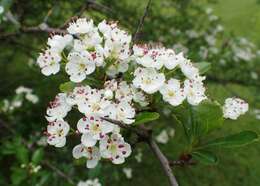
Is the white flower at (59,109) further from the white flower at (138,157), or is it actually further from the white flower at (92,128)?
the white flower at (138,157)

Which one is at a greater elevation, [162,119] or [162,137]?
[162,119]

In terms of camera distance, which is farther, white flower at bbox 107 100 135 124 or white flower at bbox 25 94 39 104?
white flower at bbox 25 94 39 104

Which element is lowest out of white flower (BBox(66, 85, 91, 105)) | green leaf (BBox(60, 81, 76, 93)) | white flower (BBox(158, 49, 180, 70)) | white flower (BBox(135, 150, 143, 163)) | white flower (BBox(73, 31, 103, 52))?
white flower (BBox(135, 150, 143, 163))

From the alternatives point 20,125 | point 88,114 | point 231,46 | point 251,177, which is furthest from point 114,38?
point 231,46

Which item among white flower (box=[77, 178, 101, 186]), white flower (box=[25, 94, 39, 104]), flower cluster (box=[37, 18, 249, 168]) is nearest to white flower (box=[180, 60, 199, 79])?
flower cluster (box=[37, 18, 249, 168])

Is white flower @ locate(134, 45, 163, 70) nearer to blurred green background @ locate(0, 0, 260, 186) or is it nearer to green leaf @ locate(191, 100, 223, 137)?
green leaf @ locate(191, 100, 223, 137)

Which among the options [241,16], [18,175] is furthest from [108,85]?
[241,16]

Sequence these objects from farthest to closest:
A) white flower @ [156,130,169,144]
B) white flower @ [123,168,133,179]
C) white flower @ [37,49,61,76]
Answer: white flower @ [156,130,169,144]
white flower @ [123,168,133,179]
white flower @ [37,49,61,76]

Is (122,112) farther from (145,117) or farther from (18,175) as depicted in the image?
(18,175)
